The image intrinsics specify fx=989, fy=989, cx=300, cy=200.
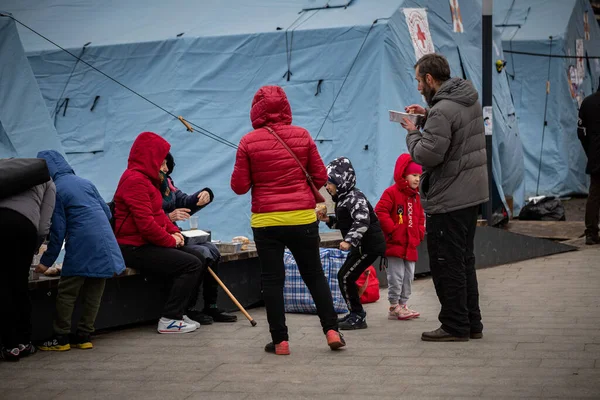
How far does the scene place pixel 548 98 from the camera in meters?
19.6

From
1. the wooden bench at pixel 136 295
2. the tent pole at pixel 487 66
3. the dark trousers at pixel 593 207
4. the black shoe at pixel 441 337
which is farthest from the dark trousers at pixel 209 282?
the dark trousers at pixel 593 207

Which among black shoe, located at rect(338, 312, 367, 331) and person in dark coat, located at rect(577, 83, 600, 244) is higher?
person in dark coat, located at rect(577, 83, 600, 244)

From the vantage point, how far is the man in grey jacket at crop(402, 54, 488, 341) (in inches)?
264

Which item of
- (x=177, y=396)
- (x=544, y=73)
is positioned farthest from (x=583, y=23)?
(x=177, y=396)

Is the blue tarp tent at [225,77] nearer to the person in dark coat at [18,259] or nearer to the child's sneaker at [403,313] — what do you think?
the child's sneaker at [403,313]

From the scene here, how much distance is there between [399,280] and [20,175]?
3195 mm

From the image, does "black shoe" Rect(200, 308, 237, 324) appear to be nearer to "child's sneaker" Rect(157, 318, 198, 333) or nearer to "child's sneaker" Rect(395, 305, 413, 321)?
"child's sneaker" Rect(157, 318, 198, 333)

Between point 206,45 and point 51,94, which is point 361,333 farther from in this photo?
point 51,94

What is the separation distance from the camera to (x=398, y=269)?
8.14 metres

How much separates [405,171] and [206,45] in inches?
217

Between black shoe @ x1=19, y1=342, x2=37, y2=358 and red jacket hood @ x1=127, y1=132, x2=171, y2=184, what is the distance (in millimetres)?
1558

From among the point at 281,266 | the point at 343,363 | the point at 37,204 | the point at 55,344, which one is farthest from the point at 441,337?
the point at 37,204

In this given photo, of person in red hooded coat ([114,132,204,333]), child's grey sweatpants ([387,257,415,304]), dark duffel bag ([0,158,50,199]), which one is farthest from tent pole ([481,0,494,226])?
dark duffel bag ([0,158,50,199])

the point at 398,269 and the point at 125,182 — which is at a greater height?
→ the point at 125,182
